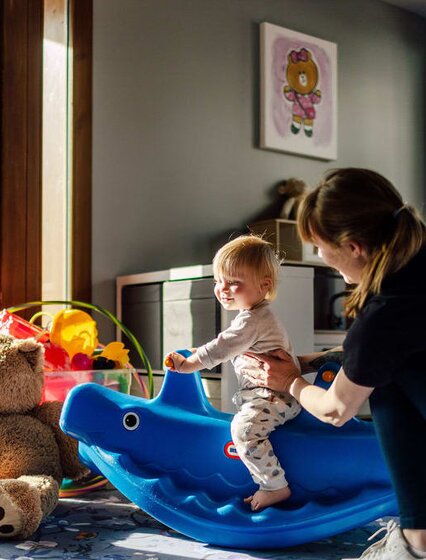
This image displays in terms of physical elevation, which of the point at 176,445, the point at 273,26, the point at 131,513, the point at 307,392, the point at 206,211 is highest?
the point at 273,26

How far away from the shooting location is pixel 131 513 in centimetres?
147

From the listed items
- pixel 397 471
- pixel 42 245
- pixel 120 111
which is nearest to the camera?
pixel 397 471

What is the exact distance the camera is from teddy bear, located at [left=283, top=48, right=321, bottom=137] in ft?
9.37

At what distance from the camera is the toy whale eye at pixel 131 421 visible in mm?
1337

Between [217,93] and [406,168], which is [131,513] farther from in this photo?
[406,168]

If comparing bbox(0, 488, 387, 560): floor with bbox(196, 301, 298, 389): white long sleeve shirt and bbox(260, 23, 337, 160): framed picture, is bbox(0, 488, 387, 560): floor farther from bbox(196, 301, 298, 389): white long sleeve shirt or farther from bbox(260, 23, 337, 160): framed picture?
bbox(260, 23, 337, 160): framed picture

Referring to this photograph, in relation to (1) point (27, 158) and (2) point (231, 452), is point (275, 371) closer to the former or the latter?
(2) point (231, 452)

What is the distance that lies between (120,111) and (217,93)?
42 centimetres

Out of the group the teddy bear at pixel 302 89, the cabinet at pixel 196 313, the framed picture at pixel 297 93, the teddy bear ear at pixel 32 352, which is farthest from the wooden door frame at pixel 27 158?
the teddy bear at pixel 302 89

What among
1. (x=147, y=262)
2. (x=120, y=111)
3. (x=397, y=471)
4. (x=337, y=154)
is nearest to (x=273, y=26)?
(x=337, y=154)

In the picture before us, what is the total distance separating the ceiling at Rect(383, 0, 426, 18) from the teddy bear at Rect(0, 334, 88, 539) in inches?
98.3

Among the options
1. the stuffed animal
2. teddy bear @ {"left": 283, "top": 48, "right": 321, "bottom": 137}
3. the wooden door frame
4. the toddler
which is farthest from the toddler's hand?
teddy bear @ {"left": 283, "top": 48, "right": 321, "bottom": 137}

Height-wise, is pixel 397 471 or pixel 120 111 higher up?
pixel 120 111

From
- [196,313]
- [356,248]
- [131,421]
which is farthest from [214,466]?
[196,313]
